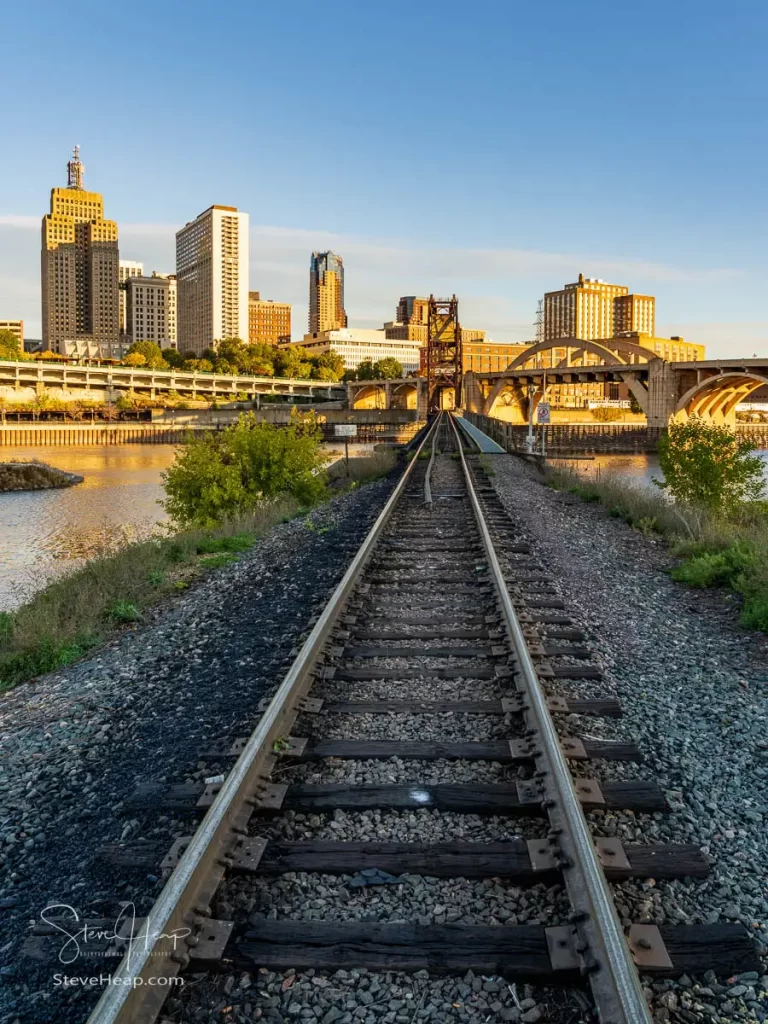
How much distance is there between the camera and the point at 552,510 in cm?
1540

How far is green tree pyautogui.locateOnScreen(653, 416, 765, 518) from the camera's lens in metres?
16.5

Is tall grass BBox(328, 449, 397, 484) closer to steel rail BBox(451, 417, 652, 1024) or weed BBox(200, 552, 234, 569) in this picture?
weed BBox(200, 552, 234, 569)

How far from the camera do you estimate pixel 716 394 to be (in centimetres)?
7744

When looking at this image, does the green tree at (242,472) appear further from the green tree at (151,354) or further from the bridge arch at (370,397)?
the green tree at (151,354)

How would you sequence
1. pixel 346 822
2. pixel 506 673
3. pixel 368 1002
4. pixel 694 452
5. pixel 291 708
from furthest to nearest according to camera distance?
1. pixel 694 452
2. pixel 506 673
3. pixel 291 708
4. pixel 346 822
5. pixel 368 1002

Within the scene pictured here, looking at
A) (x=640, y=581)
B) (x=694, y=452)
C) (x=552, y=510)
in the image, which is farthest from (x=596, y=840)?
(x=694, y=452)

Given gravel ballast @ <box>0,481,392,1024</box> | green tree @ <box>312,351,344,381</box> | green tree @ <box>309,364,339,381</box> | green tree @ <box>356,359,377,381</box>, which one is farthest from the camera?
green tree @ <box>312,351,344,381</box>

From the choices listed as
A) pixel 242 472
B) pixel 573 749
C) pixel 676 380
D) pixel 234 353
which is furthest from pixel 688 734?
pixel 234 353

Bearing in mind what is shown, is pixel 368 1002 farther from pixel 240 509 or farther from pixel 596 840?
pixel 240 509

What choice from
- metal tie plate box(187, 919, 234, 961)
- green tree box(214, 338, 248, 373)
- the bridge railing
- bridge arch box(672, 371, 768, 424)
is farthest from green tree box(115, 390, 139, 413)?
metal tie plate box(187, 919, 234, 961)

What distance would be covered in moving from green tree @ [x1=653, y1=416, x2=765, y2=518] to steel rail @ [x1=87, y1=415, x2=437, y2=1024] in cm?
1347

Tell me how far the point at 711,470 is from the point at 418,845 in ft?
49.7

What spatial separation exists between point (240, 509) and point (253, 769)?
16.5m

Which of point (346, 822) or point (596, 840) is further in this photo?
point (346, 822)
